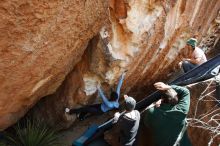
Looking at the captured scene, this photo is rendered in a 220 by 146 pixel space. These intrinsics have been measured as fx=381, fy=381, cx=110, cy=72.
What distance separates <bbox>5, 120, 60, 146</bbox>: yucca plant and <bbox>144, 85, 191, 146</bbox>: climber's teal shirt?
2411 millimetres

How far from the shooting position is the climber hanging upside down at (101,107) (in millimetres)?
7508

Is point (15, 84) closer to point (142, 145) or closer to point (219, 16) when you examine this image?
point (142, 145)

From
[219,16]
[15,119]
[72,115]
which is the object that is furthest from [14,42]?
[219,16]

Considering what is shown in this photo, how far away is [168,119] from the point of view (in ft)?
19.5

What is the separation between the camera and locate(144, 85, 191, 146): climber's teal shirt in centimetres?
588

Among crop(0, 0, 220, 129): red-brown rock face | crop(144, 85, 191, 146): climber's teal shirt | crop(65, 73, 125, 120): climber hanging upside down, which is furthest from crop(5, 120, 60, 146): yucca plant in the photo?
crop(144, 85, 191, 146): climber's teal shirt

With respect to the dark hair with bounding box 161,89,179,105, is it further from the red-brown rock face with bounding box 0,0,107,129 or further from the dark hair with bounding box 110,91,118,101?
the dark hair with bounding box 110,91,118,101

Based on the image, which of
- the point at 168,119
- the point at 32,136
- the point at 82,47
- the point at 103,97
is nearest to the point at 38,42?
the point at 82,47

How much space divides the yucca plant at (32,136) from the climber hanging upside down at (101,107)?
2.05ft

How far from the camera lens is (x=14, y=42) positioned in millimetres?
5121

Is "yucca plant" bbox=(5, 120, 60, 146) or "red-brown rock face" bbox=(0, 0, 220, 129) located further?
"yucca plant" bbox=(5, 120, 60, 146)

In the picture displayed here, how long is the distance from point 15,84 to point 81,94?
188 centimetres

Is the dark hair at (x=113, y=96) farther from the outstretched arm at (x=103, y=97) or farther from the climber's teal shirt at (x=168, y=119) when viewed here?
the climber's teal shirt at (x=168, y=119)

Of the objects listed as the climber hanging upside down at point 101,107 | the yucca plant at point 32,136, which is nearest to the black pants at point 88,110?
the climber hanging upside down at point 101,107
